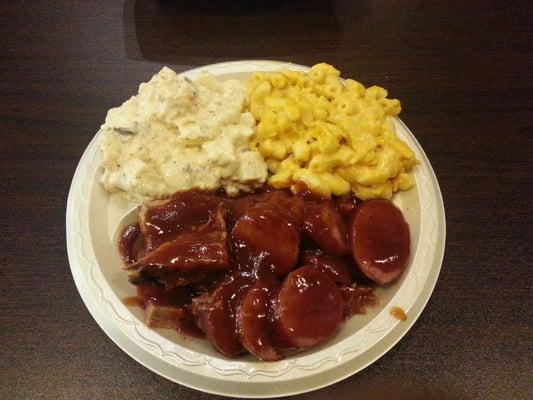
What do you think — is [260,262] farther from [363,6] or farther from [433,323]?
[363,6]

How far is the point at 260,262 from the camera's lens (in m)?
1.62

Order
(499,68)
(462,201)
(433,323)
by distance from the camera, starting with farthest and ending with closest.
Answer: (499,68)
(462,201)
(433,323)

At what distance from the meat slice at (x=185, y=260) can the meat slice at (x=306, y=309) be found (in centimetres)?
24

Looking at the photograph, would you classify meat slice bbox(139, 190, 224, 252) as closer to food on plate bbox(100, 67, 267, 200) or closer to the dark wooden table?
food on plate bbox(100, 67, 267, 200)

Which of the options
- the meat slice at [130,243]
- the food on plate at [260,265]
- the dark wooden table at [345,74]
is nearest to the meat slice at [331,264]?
the food on plate at [260,265]

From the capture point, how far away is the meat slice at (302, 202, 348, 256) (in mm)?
1705

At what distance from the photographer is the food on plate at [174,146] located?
1881 mm

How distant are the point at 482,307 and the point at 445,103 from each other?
1233 mm

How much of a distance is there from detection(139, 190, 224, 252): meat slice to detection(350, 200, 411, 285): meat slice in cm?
55

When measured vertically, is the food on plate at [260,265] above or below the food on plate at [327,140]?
below

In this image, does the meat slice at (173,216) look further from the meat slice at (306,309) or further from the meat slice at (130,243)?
the meat slice at (306,309)

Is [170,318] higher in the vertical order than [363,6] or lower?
lower

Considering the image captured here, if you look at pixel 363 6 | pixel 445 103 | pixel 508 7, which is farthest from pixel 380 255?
pixel 508 7

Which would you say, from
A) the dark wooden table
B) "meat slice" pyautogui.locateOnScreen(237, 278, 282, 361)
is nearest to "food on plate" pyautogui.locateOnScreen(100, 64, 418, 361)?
"meat slice" pyautogui.locateOnScreen(237, 278, 282, 361)
